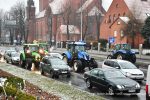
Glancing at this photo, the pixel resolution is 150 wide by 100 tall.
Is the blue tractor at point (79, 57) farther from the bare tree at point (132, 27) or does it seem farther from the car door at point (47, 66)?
the bare tree at point (132, 27)

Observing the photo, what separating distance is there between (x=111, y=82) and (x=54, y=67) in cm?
979

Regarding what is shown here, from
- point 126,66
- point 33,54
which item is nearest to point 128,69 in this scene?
point 126,66

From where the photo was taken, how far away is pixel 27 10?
12912cm

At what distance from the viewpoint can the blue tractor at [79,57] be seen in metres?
34.5

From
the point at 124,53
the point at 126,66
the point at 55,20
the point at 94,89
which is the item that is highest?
the point at 55,20

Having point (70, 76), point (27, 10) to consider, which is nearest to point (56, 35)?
point (27, 10)

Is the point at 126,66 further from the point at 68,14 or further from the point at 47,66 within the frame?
the point at 68,14

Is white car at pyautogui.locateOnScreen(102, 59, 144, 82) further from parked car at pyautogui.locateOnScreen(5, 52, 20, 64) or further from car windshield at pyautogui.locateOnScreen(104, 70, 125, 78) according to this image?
parked car at pyautogui.locateOnScreen(5, 52, 20, 64)

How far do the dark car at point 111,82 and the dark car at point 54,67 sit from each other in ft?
20.2

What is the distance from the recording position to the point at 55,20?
125688mm

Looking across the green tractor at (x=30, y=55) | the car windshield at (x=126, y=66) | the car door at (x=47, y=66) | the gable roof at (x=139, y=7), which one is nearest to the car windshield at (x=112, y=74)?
the car windshield at (x=126, y=66)

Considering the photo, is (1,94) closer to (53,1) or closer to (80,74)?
(80,74)

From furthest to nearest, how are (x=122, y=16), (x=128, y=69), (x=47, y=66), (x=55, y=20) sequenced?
1. (x=55, y=20)
2. (x=122, y=16)
3. (x=47, y=66)
4. (x=128, y=69)

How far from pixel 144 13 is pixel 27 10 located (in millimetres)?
57623
